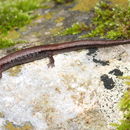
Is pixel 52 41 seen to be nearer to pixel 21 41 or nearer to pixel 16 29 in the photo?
pixel 21 41

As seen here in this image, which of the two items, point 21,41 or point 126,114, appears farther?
point 21,41

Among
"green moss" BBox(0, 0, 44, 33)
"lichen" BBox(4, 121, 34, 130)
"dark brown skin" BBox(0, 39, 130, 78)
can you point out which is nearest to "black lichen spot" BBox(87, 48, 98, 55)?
Answer: "dark brown skin" BBox(0, 39, 130, 78)

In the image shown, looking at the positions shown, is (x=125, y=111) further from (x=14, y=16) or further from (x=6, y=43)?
(x=14, y=16)

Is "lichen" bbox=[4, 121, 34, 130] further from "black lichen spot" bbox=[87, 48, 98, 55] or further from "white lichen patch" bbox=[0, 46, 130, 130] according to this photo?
"black lichen spot" bbox=[87, 48, 98, 55]

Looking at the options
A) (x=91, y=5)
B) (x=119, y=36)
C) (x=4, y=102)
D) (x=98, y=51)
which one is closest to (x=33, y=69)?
(x=4, y=102)

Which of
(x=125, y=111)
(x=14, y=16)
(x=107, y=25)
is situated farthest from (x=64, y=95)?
(x=14, y=16)
